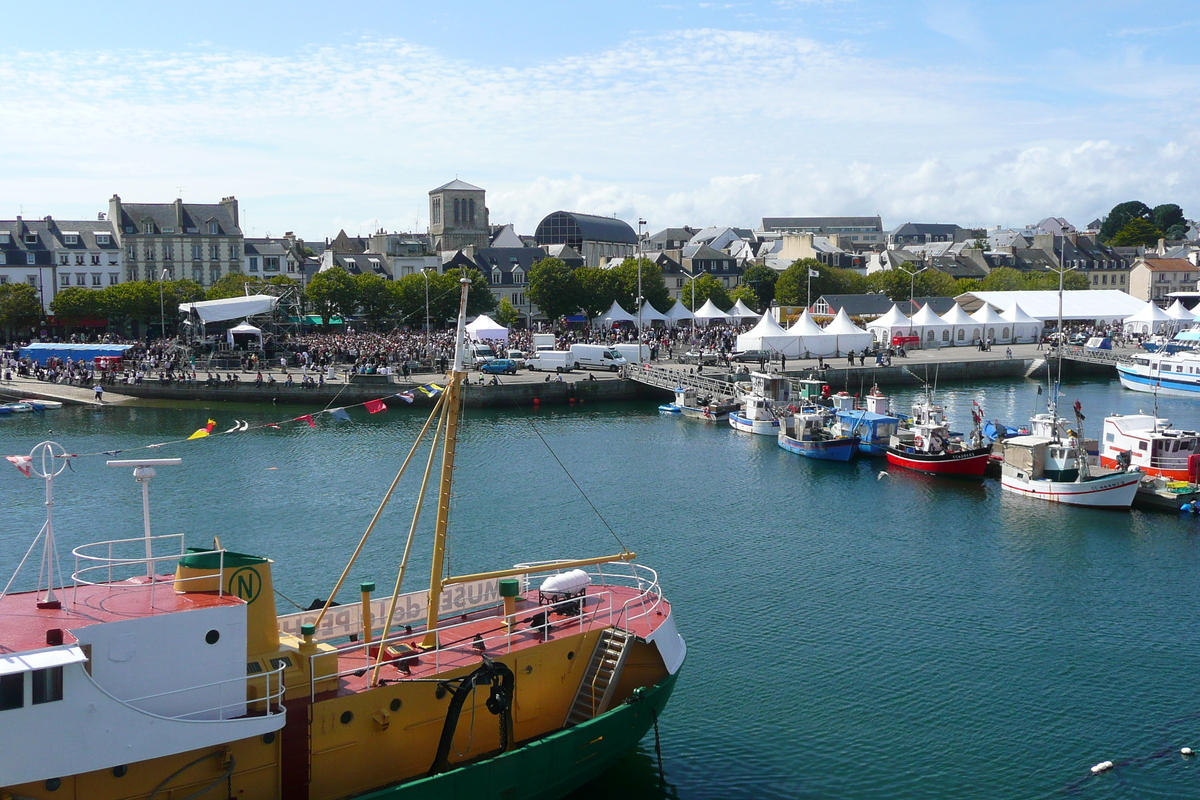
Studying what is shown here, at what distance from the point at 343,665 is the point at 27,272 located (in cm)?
8798

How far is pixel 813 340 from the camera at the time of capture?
7512 centimetres

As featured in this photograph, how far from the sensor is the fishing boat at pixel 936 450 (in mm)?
39688

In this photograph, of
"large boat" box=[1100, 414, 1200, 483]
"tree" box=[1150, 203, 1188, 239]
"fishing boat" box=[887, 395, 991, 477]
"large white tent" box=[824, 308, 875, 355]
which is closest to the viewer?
"large boat" box=[1100, 414, 1200, 483]

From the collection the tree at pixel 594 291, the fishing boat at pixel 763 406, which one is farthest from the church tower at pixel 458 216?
the fishing boat at pixel 763 406

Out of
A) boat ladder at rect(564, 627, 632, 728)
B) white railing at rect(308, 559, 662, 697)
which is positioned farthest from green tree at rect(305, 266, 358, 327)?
boat ladder at rect(564, 627, 632, 728)

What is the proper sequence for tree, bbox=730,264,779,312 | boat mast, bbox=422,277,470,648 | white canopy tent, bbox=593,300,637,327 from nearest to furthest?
boat mast, bbox=422,277,470,648, white canopy tent, bbox=593,300,637,327, tree, bbox=730,264,779,312

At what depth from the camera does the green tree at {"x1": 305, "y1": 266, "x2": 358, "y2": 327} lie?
276 ft

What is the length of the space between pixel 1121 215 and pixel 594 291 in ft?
484

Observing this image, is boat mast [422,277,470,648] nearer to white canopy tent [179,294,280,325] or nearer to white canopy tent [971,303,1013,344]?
white canopy tent [179,294,280,325]

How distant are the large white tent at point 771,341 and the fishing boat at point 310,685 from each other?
56.9m

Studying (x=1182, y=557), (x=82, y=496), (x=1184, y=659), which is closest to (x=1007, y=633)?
(x=1184, y=659)

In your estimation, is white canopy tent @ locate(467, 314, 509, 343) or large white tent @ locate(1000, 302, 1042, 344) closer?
white canopy tent @ locate(467, 314, 509, 343)

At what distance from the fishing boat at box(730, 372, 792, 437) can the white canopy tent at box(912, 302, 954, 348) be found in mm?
33949

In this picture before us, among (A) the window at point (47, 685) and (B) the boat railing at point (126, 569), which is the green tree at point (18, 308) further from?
(A) the window at point (47, 685)
